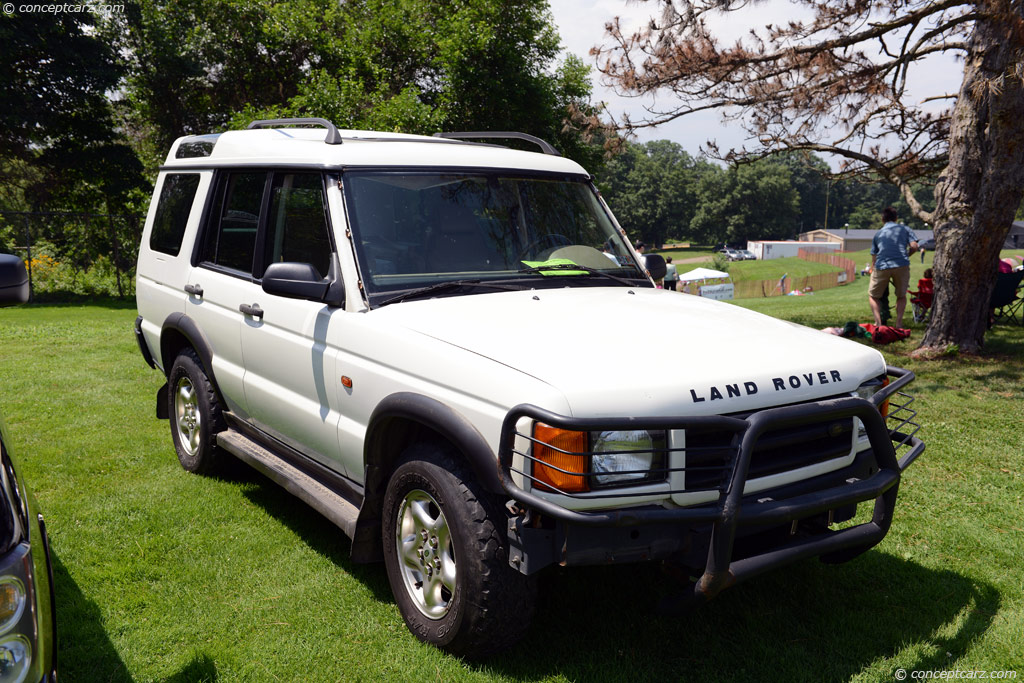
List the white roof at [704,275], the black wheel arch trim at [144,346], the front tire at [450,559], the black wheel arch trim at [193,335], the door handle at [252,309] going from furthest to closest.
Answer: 1. the white roof at [704,275]
2. the black wheel arch trim at [144,346]
3. the black wheel arch trim at [193,335]
4. the door handle at [252,309]
5. the front tire at [450,559]

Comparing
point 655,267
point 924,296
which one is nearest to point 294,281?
point 655,267

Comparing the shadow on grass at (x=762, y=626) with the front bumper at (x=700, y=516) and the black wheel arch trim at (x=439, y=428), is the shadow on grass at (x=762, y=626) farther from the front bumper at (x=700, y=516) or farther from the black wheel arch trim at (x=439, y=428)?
the black wheel arch trim at (x=439, y=428)

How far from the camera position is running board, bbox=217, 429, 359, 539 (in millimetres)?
3812

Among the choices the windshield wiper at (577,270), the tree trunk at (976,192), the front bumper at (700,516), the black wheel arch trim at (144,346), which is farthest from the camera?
the tree trunk at (976,192)

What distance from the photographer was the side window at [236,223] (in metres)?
4.76

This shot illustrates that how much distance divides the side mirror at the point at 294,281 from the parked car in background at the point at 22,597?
4.92 feet

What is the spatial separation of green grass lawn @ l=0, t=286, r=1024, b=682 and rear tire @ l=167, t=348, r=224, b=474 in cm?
16

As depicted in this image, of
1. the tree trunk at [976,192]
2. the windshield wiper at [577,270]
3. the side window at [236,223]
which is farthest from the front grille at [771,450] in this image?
the tree trunk at [976,192]

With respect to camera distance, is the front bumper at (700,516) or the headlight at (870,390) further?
the headlight at (870,390)

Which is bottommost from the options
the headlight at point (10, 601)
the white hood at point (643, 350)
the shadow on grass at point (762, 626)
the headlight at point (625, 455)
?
the shadow on grass at point (762, 626)

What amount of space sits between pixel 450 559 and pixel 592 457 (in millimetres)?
867

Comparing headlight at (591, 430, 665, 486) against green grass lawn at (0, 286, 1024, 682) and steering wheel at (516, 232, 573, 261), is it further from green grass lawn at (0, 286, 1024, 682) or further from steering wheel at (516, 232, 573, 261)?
steering wheel at (516, 232, 573, 261)

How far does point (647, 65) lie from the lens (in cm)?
1081

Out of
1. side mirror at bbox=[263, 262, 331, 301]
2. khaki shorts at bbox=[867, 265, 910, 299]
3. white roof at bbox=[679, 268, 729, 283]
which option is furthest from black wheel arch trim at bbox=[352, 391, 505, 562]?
white roof at bbox=[679, 268, 729, 283]
